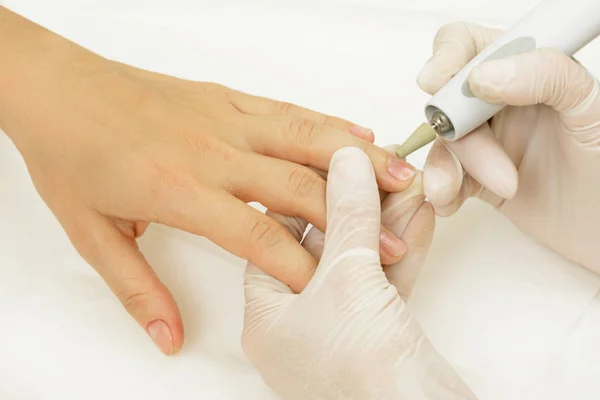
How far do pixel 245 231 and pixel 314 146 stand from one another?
0.17 meters

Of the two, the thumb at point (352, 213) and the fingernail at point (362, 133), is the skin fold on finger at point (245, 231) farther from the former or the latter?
the fingernail at point (362, 133)

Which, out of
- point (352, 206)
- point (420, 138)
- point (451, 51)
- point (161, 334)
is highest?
point (451, 51)

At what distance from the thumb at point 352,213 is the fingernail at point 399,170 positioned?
47mm

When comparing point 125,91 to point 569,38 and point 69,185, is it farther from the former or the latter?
point 569,38

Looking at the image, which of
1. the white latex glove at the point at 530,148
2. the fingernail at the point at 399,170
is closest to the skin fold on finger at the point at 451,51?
the white latex glove at the point at 530,148

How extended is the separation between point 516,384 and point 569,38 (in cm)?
44

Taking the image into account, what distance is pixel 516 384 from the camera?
811mm

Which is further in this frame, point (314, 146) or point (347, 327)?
point (314, 146)

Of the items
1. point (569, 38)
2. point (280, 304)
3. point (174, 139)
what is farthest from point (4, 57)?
point (569, 38)

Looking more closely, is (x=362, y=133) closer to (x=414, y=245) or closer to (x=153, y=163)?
(x=414, y=245)

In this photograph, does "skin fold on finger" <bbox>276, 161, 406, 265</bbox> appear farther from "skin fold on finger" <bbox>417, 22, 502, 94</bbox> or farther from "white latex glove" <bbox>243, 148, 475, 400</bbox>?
"skin fold on finger" <bbox>417, 22, 502, 94</bbox>

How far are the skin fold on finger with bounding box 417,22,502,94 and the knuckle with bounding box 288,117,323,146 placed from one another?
0.16 meters

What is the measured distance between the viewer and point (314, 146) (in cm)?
89

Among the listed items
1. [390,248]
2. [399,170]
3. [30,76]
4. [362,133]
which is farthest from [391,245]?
[30,76]
